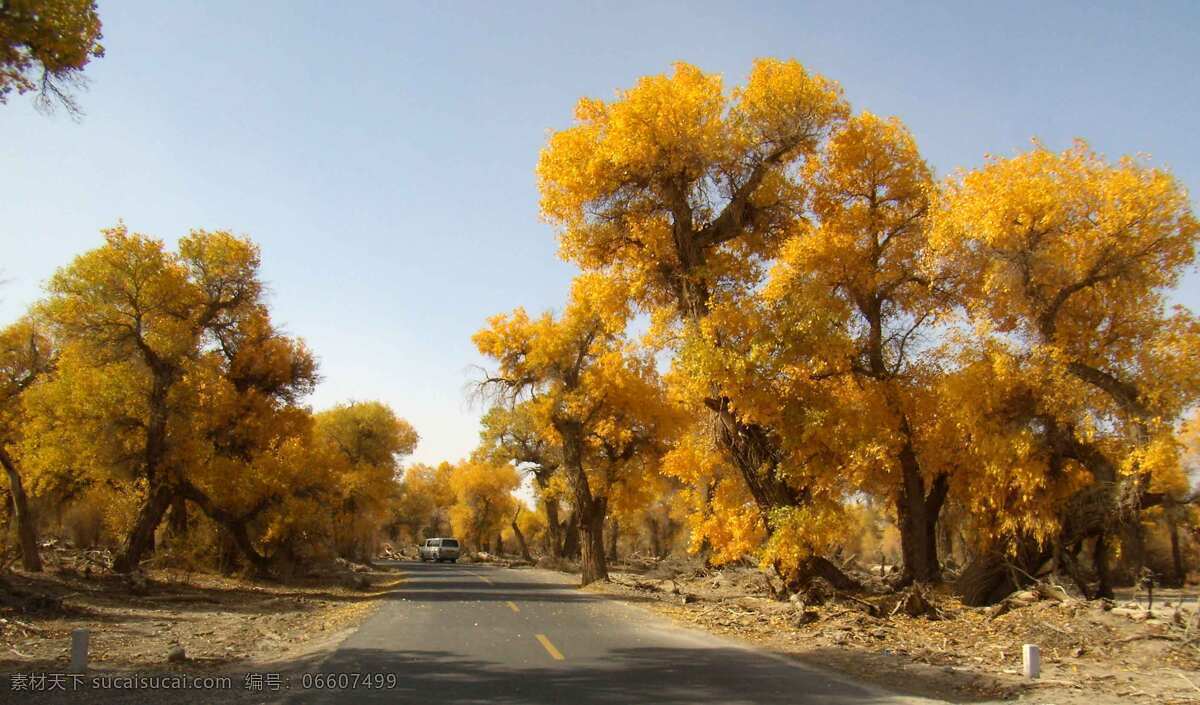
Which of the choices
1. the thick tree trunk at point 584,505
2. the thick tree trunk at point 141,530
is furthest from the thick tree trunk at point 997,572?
the thick tree trunk at point 141,530

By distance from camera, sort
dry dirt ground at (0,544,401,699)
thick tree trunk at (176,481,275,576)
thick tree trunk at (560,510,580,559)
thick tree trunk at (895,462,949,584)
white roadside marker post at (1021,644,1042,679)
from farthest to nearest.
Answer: thick tree trunk at (560,510,580,559) < thick tree trunk at (176,481,275,576) < thick tree trunk at (895,462,949,584) < dry dirt ground at (0,544,401,699) < white roadside marker post at (1021,644,1042,679)

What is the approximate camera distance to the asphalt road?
338 inches

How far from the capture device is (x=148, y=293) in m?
24.2

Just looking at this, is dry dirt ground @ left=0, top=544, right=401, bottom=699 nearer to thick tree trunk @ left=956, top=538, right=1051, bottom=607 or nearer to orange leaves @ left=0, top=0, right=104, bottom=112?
orange leaves @ left=0, top=0, right=104, bottom=112

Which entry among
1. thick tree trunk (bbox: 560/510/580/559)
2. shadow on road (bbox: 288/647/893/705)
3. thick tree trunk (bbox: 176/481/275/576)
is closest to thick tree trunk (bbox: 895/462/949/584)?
shadow on road (bbox: 288/647/893/705)

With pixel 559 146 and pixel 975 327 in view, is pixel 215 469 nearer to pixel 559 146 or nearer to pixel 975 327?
pixel 559 146

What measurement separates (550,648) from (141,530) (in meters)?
18.0

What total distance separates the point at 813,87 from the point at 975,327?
244 inches

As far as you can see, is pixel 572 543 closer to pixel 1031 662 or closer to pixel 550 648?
pixel 550 648

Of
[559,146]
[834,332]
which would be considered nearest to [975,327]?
[834,332]

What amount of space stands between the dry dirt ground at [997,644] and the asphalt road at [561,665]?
1.02 meters

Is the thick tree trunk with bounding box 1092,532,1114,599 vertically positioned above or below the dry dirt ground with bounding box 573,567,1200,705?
above

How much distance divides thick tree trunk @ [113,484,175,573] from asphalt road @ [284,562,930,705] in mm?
10982

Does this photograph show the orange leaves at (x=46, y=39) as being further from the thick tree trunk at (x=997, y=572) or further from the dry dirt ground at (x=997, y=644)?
the thick tree trunk at (x=997, y=572)
